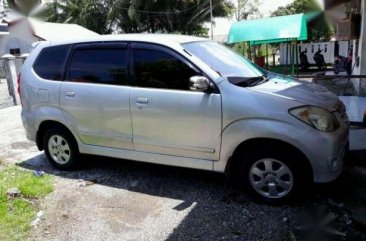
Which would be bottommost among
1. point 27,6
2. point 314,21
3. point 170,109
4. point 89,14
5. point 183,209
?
point 183,209

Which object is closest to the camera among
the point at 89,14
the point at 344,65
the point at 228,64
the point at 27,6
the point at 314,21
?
the point at 228,64

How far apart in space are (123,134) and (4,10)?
27.8 m

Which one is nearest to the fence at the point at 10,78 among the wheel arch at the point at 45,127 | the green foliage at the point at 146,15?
the wheel arch at the point at 45,127

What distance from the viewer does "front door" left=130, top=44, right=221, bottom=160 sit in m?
3.99

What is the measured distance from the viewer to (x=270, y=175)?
3.84 m

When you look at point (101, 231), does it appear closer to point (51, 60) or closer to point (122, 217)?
point (122, 217)

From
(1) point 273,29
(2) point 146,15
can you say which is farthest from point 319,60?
(2) point 146,15

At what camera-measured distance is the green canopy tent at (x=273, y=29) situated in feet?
49.4

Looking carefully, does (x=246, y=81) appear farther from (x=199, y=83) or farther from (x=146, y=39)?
(x=146, y=39)

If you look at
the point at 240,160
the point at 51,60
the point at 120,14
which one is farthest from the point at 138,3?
the point at 240,160

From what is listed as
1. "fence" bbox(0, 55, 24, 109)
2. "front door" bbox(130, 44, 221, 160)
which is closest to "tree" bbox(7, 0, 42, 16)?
"fence" bbox(0, 55, 24, 109)

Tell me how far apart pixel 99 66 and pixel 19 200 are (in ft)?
6.04

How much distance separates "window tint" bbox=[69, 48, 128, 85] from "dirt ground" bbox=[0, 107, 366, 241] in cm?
130

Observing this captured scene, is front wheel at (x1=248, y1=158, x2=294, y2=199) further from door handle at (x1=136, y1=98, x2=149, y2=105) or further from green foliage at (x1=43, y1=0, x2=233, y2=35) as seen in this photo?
green foliage at (x1=43, y1=0, x2=233, y2=35)
